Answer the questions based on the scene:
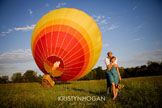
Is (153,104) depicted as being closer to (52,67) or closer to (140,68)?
(52,67)

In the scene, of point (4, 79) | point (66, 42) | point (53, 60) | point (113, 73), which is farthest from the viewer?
point (4, 79)

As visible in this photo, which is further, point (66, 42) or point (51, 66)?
point (51, 66)

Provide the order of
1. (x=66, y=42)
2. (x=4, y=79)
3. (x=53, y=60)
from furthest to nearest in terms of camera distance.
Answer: (x=4, y=79) → (x=53, y=60) → (x=66, y=42)

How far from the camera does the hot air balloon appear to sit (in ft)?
19.2

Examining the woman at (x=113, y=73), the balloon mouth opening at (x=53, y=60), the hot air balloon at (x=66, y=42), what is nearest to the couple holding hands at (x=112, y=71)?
the woman at (x=113, y=73)

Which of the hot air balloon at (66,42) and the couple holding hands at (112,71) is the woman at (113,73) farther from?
the hot air balloon at (66,42)

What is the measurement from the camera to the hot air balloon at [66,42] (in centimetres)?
585

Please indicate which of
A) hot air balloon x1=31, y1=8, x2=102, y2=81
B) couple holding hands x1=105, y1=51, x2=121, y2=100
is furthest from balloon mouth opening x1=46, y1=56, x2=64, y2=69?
couple holding hands x1=105, y1=51, x2=121, y2=100

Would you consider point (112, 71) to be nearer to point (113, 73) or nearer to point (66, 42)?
point (113, 73)

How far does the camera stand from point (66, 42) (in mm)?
5828

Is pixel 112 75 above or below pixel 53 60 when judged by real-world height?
below

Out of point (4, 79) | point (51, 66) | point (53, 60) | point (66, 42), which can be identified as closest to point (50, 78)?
point (51, 66)

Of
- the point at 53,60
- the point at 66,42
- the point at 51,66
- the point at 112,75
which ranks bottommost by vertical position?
the point at 112,75

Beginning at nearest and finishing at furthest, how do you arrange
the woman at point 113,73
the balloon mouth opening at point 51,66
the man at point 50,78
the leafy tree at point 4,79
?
the woman at point 113,73, the man at point 50,78, the balloon mouth opening at point 51,66, the leafy tree at point 4,79
